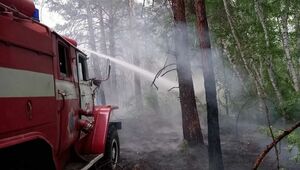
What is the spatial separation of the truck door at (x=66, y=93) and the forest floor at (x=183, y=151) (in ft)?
8.25

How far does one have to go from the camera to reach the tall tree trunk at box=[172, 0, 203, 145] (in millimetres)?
9844

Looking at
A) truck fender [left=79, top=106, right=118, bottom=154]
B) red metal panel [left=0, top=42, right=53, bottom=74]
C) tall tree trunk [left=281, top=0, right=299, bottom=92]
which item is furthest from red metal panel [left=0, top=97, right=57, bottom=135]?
tall tree trunk [left=281, top=0, right=299, bottom=92]

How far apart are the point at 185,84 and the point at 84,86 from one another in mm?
3811

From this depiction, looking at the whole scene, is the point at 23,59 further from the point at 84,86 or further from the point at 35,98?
the point at 84,86

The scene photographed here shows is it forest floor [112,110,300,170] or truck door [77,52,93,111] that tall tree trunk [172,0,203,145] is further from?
truck door [77,52,93,111]

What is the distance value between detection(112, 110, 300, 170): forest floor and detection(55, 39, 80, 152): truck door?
99.0 inches

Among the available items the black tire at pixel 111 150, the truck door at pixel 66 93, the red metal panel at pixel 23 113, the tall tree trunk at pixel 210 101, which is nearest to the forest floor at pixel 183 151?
the black tire at pixel 111 150

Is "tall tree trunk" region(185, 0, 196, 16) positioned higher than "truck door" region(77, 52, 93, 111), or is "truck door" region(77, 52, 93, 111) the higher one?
"tall tree trunk" region(185, 0, 196, 16)

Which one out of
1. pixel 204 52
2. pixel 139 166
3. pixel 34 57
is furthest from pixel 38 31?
pixel 139 166

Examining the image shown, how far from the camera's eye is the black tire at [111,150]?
755 centimetres

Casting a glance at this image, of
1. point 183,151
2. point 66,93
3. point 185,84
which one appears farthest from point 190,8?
point 66,93

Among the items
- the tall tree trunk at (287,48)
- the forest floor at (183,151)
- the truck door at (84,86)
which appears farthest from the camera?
the tall tree trunk at (287,48)

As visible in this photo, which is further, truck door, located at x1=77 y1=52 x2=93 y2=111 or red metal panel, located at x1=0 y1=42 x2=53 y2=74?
truck door, located at x1=77 y1=52 x2=93 y2=111

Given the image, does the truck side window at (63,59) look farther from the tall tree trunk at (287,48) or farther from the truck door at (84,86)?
the tall tree trunk at (287,48)
